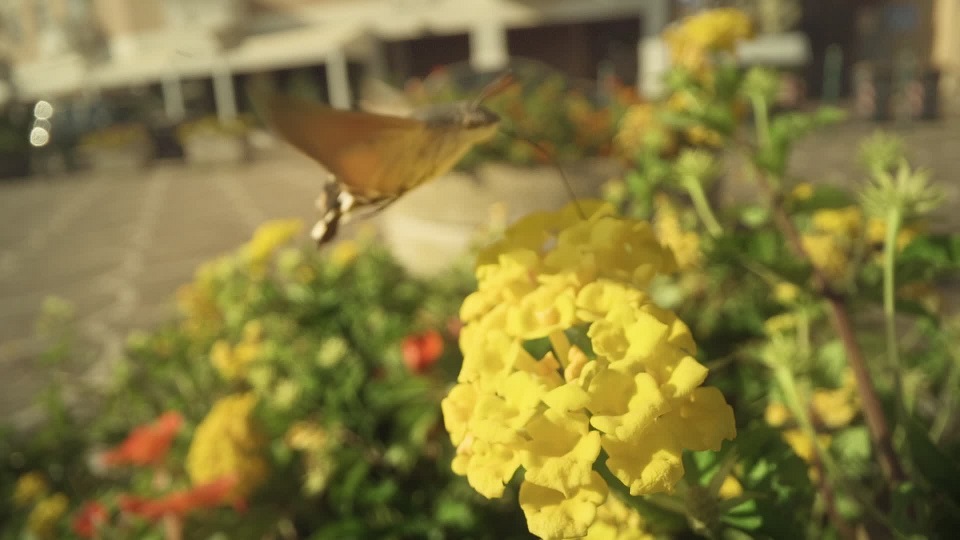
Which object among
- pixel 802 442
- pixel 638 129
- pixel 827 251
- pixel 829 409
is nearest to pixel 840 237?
pixel 827 251

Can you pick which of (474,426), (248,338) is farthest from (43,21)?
(474,426)

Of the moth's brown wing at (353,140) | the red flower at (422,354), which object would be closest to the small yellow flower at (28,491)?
the red flower at (422,354)

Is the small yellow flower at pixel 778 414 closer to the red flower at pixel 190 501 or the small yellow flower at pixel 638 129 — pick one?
the red flower at pixel 190 501

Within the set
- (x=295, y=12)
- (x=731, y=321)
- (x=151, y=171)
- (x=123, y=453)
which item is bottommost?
(x=151, y=171)

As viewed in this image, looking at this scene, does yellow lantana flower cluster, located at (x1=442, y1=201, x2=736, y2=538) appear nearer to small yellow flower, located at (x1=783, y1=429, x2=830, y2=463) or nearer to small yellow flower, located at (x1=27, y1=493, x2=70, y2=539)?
small yellow flower, located at (x1=783, y1=429, x2=830, y2=463)

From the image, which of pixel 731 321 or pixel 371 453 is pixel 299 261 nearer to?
pixel 371 453

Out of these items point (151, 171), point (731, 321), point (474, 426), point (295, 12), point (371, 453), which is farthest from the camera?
point (295, 12)

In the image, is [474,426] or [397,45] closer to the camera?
[474,426]

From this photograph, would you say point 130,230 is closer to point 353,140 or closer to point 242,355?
point 242,355
